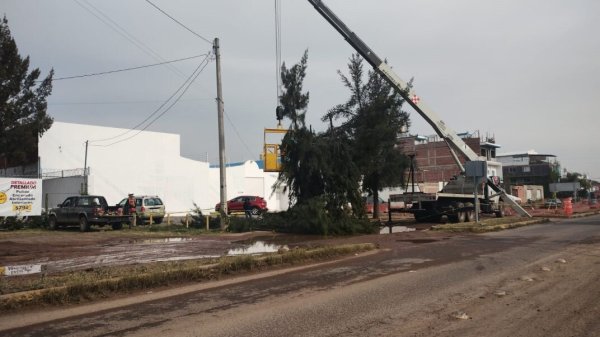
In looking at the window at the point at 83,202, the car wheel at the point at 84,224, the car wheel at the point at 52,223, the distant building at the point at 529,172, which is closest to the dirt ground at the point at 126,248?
the car wheel at the point at 84,224

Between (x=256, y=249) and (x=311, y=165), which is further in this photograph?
(x=311, y=165)

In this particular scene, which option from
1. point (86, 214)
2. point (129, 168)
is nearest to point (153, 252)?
point (86, 214)

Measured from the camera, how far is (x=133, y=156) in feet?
145

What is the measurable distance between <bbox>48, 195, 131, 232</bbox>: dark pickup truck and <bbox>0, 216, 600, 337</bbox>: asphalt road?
15717mm

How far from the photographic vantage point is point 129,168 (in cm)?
4331

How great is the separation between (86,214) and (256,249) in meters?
12.9

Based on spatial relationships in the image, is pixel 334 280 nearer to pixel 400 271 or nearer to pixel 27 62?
pixel 400 271

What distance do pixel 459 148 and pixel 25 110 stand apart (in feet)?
91.4

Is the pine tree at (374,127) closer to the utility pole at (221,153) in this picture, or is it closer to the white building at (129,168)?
the utility pole at (221,153)

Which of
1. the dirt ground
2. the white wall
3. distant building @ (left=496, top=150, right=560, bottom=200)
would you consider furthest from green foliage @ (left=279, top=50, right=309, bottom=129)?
distant building @ (left=496, top=150, right=560, bottom=200)

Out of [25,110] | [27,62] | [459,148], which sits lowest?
[459,148]

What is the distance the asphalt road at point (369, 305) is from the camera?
20.4 ft

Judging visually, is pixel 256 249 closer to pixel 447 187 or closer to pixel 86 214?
pixel 86 214

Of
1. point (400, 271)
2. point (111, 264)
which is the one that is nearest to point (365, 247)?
point (400, 271)
